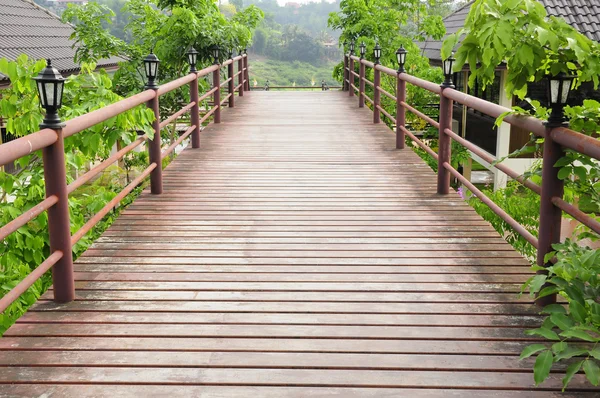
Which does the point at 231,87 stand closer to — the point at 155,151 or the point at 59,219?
the point at 155,151

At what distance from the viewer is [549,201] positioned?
2963 mm

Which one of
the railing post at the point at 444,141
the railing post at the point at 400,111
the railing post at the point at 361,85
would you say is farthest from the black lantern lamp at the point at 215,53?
the railing post at the point at 444,141

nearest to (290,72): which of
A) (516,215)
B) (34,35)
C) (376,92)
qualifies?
(34,35)

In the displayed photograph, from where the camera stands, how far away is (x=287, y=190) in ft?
17.9

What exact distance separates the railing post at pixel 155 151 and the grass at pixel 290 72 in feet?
119

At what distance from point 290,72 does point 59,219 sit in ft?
139

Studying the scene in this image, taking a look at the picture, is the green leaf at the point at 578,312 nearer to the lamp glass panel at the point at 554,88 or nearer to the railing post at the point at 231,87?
the lamp glass panel at the point at 554,88

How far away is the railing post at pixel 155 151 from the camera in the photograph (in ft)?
16.3

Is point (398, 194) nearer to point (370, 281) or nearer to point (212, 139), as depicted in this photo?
point (370, 281)

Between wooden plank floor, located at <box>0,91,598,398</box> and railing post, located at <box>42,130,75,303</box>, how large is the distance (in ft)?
0.30

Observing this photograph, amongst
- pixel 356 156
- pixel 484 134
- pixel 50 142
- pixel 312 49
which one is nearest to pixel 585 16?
pixel 484 134

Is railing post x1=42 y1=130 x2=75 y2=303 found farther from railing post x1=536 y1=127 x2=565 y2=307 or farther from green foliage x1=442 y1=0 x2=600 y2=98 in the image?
railing post x1=536 y1=127 x2=565 y2=307

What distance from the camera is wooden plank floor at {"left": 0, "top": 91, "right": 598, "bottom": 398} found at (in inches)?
95.8

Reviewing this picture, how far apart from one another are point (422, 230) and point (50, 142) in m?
2.32
